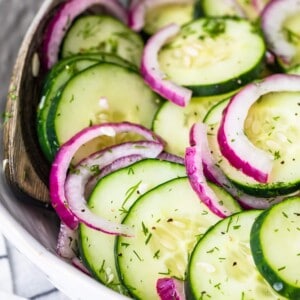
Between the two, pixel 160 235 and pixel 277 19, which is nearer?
pixel 160 235

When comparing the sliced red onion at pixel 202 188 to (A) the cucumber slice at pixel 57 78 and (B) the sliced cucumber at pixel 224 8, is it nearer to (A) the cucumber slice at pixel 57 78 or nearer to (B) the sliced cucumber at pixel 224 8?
(A) the cucumber slice at pixel 57 78

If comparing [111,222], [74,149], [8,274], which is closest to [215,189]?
[111,222]

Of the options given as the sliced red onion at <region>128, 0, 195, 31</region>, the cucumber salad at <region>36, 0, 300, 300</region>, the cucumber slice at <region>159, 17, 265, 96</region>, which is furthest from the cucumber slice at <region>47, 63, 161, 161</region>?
the sliced red onion at <region>128, 0, 195, 31</region>

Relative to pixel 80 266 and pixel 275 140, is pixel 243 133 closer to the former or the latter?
pixel 275 140

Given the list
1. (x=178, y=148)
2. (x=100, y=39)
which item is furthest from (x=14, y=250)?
(x=100, y=39)

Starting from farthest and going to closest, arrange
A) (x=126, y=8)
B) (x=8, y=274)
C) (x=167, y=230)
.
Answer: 1. (x=126, y=8)
2. (x=8, y=274)
3. (x=167, y=230)

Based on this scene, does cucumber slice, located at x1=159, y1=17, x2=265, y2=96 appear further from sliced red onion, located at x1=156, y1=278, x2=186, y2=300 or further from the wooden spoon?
sliced red onion, located at x1=156, y1=278, x2=186, y2=300

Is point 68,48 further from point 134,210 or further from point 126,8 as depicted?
point 134,210
